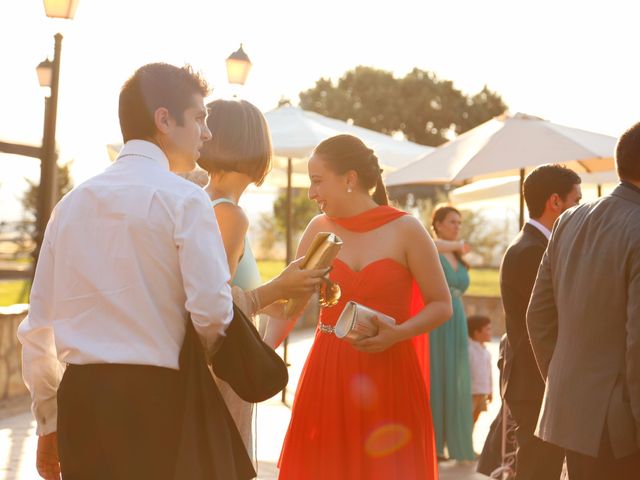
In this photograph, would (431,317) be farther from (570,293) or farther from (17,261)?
Answer: (17,261)

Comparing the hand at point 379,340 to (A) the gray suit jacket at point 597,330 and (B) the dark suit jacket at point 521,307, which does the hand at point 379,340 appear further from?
(B) the dark suit jacket at point 521,307

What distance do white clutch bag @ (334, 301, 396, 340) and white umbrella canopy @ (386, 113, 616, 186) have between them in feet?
17.8

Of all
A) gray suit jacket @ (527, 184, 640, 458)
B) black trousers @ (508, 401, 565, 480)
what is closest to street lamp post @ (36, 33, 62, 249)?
black trousers @ (508, 401, 565, 480)

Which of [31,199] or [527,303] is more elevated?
[527,303]

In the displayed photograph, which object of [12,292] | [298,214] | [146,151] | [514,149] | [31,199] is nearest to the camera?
[146,151]

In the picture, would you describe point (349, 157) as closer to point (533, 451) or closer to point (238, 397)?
point (238, 397)

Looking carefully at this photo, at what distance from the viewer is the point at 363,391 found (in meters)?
4.45

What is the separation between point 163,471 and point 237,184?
3.84ft

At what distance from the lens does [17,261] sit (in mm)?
37906

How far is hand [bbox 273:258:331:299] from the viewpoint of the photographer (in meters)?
3.24

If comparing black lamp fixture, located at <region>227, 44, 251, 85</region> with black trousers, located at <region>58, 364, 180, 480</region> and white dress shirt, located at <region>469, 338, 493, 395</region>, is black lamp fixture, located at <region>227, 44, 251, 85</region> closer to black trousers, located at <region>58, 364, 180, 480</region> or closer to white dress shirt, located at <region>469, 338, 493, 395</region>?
white dress shirt, located at <region>469, 338, 493, 395</region>

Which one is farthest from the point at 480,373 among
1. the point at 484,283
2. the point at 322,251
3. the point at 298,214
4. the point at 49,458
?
the point at 298,214

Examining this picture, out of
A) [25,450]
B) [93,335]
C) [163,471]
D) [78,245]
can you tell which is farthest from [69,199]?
[25,450]

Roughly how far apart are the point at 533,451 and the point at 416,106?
64.9 meters
